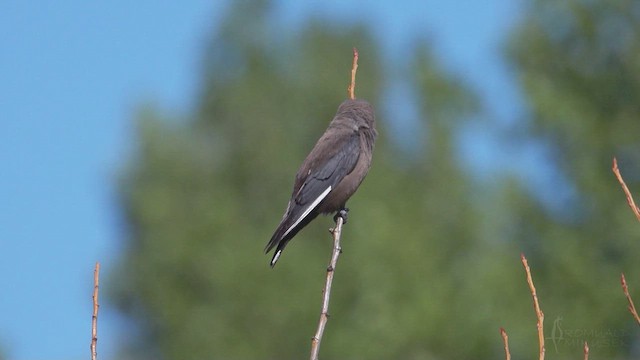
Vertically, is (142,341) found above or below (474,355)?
below

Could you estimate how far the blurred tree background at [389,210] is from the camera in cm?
2684

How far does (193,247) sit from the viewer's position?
128 ft

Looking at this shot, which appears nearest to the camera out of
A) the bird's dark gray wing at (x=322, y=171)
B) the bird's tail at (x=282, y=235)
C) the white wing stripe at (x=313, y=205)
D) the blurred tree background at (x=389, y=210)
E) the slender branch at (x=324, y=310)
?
the slender branch at (x=324, y=310)

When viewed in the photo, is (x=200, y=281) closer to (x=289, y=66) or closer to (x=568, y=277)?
(x=289, y=66)

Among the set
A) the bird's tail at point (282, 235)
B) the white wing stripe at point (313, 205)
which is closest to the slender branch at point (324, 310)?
the bird's tail at point (282, 235)

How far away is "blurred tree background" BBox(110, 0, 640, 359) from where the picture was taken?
2684 cm

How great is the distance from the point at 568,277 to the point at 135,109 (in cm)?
1653

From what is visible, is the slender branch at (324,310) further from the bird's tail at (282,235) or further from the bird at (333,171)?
the bird at (333,171)

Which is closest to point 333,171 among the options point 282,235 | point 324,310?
point 282,235

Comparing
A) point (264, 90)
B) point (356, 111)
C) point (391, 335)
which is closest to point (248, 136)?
point (264, 90)

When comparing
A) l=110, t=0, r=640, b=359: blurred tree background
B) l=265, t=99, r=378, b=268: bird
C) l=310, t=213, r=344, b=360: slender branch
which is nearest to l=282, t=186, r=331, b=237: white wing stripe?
l=265, t=99, r=378, b=268: bird

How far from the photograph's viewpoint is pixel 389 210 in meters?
36.0

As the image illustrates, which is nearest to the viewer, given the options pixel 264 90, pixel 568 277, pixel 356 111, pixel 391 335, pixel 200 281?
pixel 356 111

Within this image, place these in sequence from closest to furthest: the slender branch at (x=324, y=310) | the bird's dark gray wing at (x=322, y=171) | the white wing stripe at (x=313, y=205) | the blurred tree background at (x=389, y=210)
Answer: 1. the slender branch at (x=324, y=310)
2. the white wing stripe at (x=313, y=205)
3. the bird's dark gray wing at (x=322, y=171)
4. the blurred tree background at (x=389, y=210)
